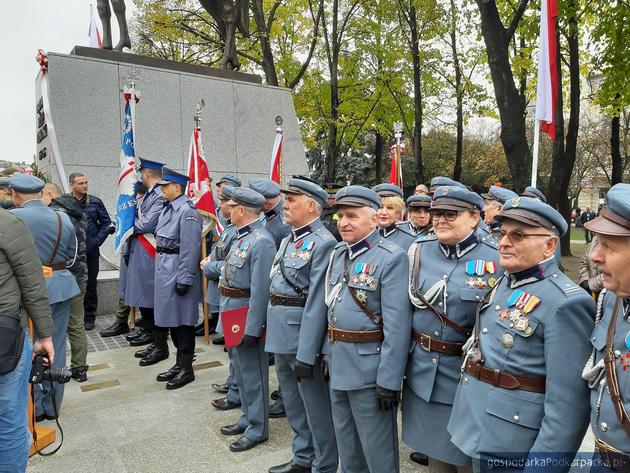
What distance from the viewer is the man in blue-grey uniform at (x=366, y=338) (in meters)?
2.77

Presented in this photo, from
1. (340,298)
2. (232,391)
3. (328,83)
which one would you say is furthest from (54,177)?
(328,83)

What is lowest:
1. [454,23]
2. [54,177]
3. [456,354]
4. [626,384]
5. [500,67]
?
[456,354]

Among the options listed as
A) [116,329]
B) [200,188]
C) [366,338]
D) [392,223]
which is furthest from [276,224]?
[116,329]

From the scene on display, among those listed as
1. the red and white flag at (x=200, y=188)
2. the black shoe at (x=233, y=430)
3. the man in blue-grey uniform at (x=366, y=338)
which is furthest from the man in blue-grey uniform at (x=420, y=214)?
the red and white flag at (x=200, y=188)

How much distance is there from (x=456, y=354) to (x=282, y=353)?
1377 millimetres

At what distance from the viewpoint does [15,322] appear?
112 inches

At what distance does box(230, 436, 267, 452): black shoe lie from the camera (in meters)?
3.88

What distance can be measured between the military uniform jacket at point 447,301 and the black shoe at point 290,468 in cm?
127

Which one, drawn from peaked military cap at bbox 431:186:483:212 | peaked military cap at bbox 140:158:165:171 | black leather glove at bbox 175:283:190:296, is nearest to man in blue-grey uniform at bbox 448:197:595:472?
peaked military cap at bbox 431:186:483:212

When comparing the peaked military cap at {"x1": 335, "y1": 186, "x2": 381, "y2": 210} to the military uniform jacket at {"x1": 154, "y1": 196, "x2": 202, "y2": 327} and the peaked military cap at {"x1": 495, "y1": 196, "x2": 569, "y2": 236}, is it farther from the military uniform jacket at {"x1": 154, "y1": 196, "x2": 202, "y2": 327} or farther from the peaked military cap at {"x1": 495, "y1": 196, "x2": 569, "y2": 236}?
the military uniform jacket at {"x1": 154, "y1": 196, "x2": 202, "y2": 327}

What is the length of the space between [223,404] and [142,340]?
2742mm

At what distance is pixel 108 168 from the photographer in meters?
9.08

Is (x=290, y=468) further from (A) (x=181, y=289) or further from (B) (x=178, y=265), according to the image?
(B) (x=178, y=265)

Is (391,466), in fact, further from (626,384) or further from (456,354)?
(626,384)
